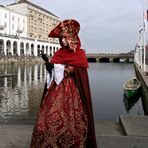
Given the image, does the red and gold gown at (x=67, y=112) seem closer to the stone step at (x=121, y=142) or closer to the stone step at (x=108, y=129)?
the stone step at (x=121, y=142)

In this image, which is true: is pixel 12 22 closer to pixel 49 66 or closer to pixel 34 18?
pixel 34 18

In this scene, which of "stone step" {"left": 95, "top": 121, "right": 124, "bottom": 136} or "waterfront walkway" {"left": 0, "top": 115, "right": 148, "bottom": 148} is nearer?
"waterfront walkway" {"left": 0, "top": 115, "right": 148, "bottom": 148}

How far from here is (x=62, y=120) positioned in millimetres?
4641

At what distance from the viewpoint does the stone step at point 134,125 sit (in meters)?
6.87

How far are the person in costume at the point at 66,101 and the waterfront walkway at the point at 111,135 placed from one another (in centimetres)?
153

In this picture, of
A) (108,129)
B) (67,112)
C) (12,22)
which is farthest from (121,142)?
(12,22)

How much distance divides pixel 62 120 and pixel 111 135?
2.23 m

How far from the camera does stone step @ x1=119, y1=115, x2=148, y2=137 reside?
22.5 ft

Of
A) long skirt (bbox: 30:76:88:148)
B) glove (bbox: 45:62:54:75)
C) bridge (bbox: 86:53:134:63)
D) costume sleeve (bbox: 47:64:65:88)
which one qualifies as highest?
bridge (bbox: 86:53:134:63)

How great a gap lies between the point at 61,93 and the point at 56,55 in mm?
554

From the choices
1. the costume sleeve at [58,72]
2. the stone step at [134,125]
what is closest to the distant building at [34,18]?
the stone step at [134,125]

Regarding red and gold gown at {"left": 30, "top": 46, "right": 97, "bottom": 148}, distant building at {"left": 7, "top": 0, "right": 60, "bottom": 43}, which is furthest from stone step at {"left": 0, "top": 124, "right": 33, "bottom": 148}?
distant building at {"left": 7, "top": 0, "right": 60, "bottom": 43}

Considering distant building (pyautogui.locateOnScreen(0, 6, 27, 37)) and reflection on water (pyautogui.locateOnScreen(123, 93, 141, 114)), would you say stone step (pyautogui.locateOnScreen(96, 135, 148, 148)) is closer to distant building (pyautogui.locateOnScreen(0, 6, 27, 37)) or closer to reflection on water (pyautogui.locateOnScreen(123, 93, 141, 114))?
reflection on water (pyautogui.locateOnScreen(123, 93, 141, 114))

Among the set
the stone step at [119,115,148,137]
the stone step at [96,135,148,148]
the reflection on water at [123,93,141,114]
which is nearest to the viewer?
the stone step at [96,135,148,148]
